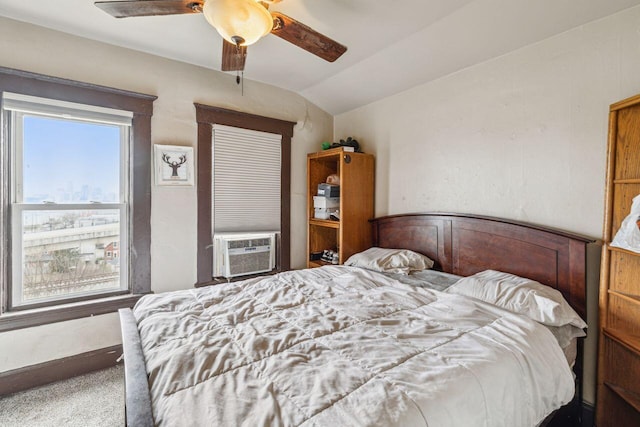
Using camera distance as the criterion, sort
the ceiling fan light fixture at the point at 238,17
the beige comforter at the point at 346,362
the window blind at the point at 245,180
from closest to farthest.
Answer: the beige comforter at the point at 346,362
the ceiling fan light fixture at the point at 238,17
the window blind at the point at 245,180

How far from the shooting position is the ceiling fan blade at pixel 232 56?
1.84 metres

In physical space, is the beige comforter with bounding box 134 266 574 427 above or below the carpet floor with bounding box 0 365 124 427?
above

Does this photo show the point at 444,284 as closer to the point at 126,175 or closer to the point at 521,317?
the point at 521,317

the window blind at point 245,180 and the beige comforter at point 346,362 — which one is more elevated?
the window blind at point 245,180

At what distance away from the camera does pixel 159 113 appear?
2.67m

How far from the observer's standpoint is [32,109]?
2.18 m

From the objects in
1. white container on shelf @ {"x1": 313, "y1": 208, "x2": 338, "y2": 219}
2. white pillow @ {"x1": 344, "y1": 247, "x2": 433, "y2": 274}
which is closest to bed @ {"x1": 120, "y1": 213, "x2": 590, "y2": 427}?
white pillow @ {"x1": 344, "y1": 247, "x2": 433, "y2": 274}

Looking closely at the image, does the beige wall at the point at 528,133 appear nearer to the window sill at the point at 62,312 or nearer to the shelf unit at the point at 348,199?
the shelf unit at the point at 348,199

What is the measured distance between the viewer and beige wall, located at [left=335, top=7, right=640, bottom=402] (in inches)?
72.0

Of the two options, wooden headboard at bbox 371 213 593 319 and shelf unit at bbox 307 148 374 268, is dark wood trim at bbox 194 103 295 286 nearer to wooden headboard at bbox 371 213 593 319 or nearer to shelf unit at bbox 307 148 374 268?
shelf unit at bbox 307 148 374 268

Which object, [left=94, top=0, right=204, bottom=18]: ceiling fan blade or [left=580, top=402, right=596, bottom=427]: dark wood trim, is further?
[left=580, top=402, right=596, bottom=427]: dark wood trim

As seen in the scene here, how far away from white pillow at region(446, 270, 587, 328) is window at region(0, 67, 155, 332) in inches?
102

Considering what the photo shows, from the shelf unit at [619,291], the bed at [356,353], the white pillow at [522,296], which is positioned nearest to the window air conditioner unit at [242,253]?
the bed at [356,353]

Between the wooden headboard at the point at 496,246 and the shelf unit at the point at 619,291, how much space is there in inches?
6.2
